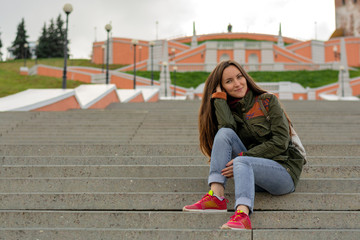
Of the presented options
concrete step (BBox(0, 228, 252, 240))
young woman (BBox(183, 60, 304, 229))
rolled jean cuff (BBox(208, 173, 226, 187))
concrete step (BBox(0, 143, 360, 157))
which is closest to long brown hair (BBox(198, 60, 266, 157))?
young woman (BBox(183, 60, 304, 229))

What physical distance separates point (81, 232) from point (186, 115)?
181 inches

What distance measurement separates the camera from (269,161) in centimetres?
250

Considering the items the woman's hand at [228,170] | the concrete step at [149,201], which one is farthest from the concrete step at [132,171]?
the woman's hand at [228,170]

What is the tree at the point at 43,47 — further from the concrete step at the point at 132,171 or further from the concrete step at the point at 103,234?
the concrete step at the point at 103,234

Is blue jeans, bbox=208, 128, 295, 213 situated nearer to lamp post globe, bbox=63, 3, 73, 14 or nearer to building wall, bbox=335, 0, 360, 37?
lamp post globe, bbox=63, 3, 73, 14

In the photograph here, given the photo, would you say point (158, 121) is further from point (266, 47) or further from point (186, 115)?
point (266, 47)

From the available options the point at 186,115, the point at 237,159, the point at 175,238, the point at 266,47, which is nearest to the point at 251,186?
the point at 237,159

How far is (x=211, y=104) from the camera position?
2.78 meters

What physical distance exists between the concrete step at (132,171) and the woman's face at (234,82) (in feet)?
3.00

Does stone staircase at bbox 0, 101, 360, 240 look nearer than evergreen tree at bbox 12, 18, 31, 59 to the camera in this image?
Yes

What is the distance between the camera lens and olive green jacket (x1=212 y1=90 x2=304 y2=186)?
2.54 metres

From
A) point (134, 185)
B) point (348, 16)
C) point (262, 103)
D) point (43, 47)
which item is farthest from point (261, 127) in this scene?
point (43, 47)

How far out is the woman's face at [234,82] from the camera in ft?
8.87

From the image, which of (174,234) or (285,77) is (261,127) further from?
(285,77)
